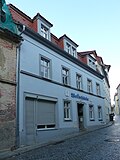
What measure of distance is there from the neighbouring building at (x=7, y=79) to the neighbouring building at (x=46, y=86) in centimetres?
63

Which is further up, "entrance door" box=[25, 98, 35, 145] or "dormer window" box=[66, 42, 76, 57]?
"dormer window" box=[66, 42, 76, 57]

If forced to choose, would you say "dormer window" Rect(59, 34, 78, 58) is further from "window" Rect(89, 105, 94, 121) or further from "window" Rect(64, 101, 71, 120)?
"window" Rect(89, 105, 94, 121)

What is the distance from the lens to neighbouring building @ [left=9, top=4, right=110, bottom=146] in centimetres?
1456

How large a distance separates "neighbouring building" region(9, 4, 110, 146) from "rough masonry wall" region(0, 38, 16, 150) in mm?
633

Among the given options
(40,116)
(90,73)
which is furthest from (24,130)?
(90,73)

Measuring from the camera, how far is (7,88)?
42.0ft

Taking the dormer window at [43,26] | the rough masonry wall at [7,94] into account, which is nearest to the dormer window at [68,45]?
the dormer window at [43,26]

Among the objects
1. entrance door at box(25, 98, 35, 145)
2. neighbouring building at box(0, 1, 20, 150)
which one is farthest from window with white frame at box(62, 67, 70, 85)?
neighbouring building at box(0, 1, 20, 150)

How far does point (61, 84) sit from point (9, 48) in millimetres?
6865

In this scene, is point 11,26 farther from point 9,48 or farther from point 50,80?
point 50,80

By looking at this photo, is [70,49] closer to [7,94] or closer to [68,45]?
[68,45]

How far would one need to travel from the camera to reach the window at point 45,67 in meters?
17.1

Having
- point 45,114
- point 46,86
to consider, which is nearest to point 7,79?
point 46,86

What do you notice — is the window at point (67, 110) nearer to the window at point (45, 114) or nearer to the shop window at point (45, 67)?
the window at point (45, 114)
